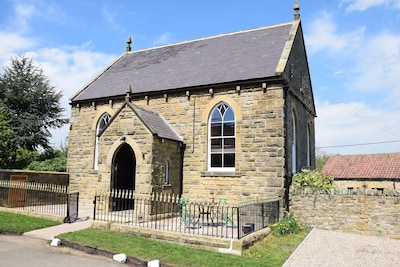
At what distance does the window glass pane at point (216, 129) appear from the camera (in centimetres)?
1515

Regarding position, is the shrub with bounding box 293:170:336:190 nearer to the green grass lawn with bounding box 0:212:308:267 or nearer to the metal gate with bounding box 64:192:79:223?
the green grass lawn with bounding box 0:212:308:267

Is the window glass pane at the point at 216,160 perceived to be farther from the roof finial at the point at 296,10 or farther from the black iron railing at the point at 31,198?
the roof finial at the point at 296,10

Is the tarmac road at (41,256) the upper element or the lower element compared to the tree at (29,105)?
lower

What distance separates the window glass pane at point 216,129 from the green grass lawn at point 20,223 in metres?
7.73

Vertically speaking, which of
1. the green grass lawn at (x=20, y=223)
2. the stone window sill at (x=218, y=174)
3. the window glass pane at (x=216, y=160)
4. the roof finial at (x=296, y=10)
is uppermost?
the roof finial at (x=296, y=10)

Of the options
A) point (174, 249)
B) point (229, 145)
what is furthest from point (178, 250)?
point (229, 145)

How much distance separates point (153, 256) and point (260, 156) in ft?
22.7

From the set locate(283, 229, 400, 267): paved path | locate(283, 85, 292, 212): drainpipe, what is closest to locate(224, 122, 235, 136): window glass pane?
locate(283, 85, 292, 212): drainpipe

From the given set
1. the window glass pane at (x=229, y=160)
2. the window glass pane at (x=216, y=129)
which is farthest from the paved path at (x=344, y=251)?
the window glass pane at (x=216, y=129)

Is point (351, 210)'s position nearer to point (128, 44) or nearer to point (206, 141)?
point (206, 141)

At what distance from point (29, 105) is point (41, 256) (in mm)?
24824

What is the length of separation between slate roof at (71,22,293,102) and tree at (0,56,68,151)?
11.2m

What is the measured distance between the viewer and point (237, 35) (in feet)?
64.0

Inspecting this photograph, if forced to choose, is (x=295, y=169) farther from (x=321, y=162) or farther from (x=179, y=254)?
(x=321, y=162)
